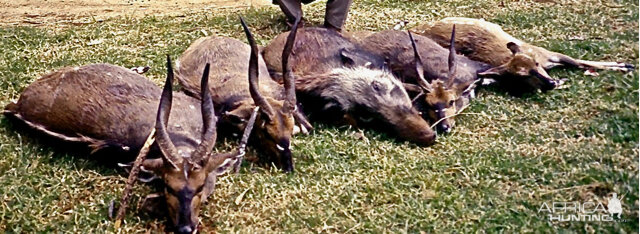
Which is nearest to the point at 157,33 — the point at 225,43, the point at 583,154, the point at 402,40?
the point at 225,43

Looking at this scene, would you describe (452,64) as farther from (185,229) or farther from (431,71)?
(185,229)

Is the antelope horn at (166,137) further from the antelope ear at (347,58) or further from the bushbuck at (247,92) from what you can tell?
the antelope ear at (347,58)

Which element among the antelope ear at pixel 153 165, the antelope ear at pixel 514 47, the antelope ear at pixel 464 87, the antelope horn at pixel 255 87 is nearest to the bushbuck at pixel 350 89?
the antelope ear at pixel 464 87

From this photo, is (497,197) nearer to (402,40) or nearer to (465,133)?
(465,133)

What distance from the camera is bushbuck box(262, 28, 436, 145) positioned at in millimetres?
4793

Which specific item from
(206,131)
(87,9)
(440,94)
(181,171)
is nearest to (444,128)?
(440,94)

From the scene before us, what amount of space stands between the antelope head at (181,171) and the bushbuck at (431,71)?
73.0 inches

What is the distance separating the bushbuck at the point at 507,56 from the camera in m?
5.25

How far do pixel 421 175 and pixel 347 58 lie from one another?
4.68 feet

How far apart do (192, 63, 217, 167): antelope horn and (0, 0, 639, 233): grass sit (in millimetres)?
383

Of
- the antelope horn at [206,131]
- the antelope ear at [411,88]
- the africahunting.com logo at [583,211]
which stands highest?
the antelope horn at [206,131]

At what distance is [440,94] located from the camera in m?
4.93

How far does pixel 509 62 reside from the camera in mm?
5367

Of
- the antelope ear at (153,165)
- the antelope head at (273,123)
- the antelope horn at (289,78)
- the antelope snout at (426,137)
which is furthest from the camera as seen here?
the antelope snout at (426,137)
